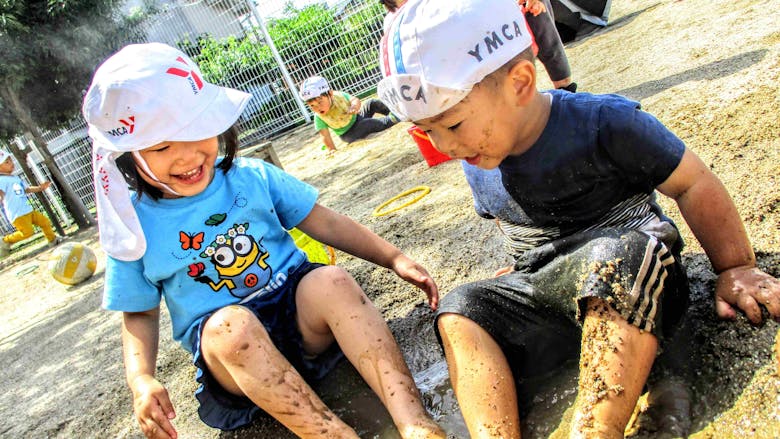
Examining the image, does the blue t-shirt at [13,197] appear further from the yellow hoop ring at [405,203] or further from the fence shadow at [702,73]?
the fence shadow at [702,73]

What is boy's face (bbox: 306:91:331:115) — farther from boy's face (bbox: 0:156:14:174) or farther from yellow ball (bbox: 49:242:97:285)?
boy's face (bbox: 0:156:14:174)

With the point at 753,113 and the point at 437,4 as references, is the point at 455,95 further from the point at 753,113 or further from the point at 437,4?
the point at 753,113

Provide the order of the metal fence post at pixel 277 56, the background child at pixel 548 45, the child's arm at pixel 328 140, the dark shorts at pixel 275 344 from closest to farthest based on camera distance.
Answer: the dark shorts at pixel 275 344, the background child at pixel 548 45, the child's arm at pixel 328 140, the metal fence post at pixel 277 56

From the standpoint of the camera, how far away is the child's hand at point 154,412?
1.73 meters

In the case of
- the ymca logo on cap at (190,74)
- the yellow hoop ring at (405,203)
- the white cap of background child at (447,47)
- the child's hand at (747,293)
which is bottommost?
the yellow hoop ring at (405,203)

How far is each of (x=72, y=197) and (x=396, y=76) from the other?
33.6ft

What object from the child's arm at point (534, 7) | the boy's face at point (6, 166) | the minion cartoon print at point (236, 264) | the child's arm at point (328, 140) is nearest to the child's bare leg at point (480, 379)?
the minion cartoon print at point (236, 264)

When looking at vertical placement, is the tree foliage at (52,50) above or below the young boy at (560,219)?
above

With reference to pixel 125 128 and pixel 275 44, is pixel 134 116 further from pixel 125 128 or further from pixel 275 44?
pixel 275 44

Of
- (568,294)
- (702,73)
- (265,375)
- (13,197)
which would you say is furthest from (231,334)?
(13,197)

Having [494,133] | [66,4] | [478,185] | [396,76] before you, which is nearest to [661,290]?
[494,133]

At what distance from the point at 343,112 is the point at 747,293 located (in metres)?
6.03

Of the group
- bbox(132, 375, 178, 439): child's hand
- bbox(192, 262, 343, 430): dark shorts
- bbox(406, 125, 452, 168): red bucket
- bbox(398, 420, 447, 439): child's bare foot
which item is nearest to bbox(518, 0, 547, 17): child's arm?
bbox(406, 125, 452, 168): red bucket

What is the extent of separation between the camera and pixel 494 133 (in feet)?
5.21
